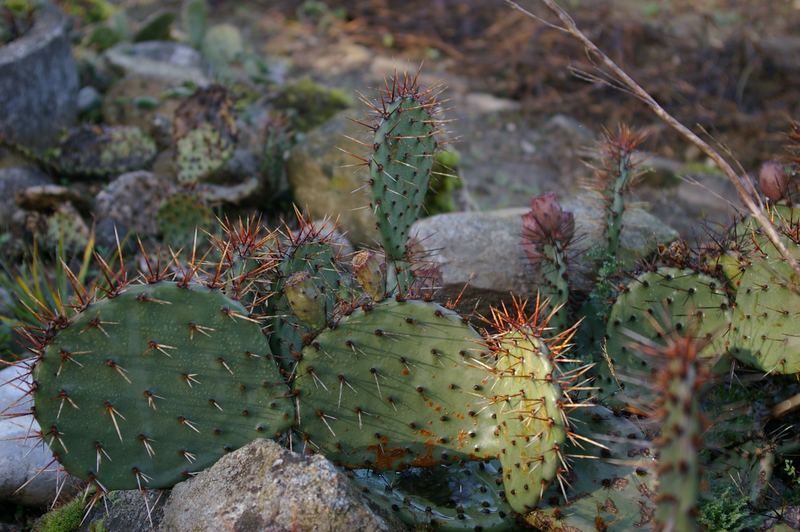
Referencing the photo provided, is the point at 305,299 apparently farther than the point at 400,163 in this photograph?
No

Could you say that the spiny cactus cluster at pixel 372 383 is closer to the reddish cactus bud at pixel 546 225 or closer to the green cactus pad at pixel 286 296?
the green cactus pad at pixel 286 296

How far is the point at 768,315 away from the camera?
2607 mm

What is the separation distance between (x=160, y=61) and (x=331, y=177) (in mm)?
2715

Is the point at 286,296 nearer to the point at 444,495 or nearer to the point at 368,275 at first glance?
the point at 368,275

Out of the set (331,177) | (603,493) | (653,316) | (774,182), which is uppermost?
(774,182)

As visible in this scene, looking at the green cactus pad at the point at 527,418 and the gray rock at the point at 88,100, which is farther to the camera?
the gray rock at the point at 88,100

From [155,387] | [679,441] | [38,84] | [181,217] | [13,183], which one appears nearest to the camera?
[679,441]

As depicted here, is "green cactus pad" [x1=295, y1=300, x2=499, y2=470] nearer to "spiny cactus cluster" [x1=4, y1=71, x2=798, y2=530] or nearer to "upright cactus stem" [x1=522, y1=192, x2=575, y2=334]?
"spiny cactus cluster" [x1=4, y1=71, x2=798, y2=530]

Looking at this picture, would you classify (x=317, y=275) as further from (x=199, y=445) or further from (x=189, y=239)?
(x=189, y=239)

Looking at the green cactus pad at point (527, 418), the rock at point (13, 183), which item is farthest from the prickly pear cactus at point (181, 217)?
the green cactus pad at point (527, 418)

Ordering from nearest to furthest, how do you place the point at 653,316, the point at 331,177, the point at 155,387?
the point at 155,387, the point at 653,316, the point at 331,177

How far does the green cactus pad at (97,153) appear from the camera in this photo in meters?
5.04

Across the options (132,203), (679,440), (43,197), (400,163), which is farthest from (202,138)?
(679,440)

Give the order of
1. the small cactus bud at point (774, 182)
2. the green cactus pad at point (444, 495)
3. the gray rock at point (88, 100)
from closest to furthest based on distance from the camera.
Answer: the green cactus pad at point (444, 495) < the small cactus bud at point (774, 182) < the gray rock at point (88, 100)
